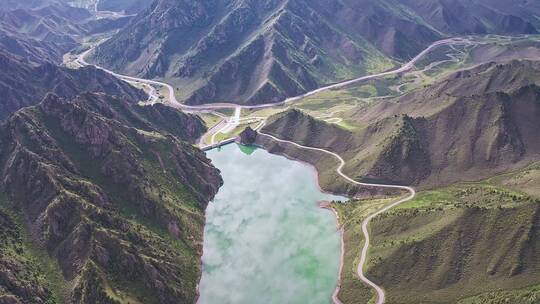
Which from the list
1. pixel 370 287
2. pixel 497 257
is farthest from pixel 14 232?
A: pixel 497 257

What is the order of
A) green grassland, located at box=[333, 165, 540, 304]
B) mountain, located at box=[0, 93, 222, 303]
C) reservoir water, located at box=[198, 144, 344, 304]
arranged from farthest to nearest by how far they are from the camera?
reservoir water, located at box=[198, 144, 344, 304] → mountain, located at box=[0, 93, 222, 303] → green grassland, located at box=[333, 165, 540, 304]

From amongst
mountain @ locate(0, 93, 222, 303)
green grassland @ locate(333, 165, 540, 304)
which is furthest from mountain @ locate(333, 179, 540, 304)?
mountain @ locate(0, 93, 222, 303)


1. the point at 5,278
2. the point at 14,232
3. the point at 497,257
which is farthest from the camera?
the point at 14,232

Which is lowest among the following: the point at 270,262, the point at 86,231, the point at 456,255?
the point at 456,255

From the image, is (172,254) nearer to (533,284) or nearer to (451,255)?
(451,255)

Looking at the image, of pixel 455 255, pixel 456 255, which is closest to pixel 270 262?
pixel 455 255

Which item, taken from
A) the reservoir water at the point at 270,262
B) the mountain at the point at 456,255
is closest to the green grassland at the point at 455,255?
the mountain at the point at 456,255

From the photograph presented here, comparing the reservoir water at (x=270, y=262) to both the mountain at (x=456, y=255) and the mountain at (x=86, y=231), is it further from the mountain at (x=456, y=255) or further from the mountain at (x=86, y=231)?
the mountain at (x=456, y=255)

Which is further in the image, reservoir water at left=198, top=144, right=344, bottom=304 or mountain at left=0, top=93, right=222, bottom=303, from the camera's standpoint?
reservoir water at left=198, top=144, right=344, bottom=304

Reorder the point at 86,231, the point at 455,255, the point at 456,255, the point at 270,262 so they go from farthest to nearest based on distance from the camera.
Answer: the point at 270,262 < the point at 86,231 < the point at 455,255 < the point at 456,255

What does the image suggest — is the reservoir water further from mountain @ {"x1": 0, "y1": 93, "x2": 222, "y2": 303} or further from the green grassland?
the green grassland

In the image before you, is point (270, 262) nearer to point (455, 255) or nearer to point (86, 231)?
point (455, 255)
